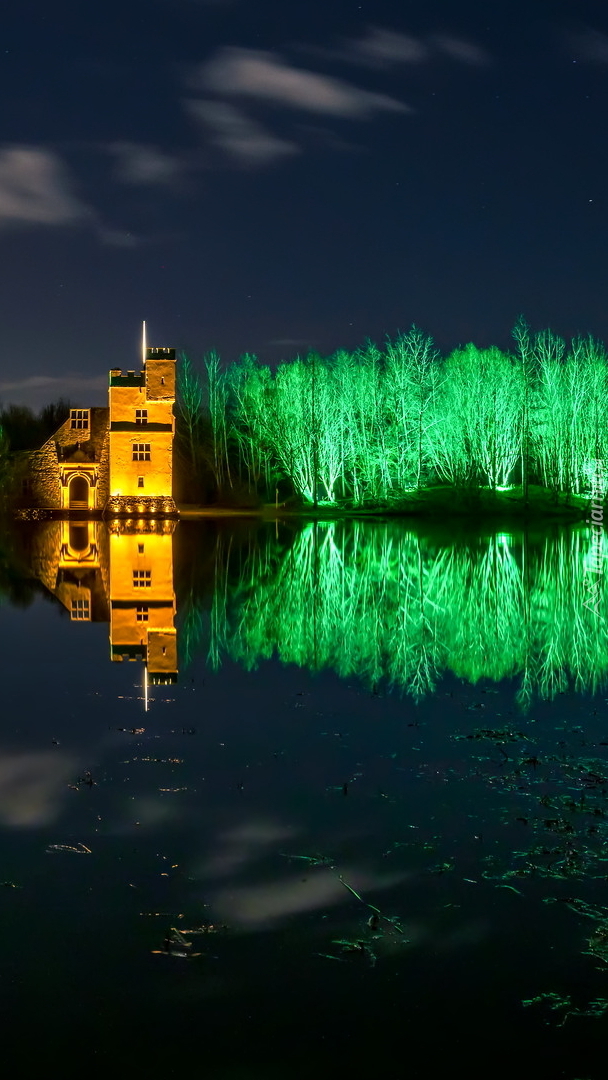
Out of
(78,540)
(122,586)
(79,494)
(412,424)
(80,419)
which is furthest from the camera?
(412,424)

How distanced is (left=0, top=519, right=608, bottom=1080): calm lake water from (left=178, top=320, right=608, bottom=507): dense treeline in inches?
2013

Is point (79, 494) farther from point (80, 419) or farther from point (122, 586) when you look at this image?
point (122, 586)

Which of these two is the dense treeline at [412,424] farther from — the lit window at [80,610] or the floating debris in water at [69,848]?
the floating debris in water at [69,848]

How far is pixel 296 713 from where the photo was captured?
1111 cm

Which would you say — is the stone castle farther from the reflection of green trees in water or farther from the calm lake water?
the calm lake water

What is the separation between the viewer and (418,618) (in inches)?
705

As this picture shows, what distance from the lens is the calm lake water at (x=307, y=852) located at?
4.82 meters

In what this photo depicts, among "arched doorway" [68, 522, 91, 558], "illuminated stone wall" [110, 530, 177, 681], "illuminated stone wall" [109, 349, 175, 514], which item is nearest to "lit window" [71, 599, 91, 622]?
"illuminated stone wall" [110, 530, 177, 681]

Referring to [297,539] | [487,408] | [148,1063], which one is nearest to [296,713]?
[148,1063]

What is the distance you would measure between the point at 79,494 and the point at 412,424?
2319 centimetres

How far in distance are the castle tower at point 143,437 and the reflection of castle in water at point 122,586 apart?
12322 millimetres

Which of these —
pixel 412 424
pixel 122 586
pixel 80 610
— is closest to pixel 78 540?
pixel 122 586

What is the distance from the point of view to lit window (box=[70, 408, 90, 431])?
202ft

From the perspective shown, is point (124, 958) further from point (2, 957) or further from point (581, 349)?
point (581, 349)
